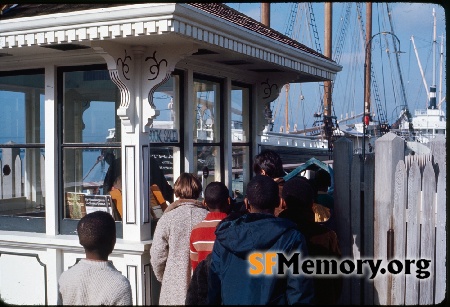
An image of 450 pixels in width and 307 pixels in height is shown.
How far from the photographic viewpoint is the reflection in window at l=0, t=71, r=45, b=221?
619cm

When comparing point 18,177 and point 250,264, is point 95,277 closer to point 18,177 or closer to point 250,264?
point 250,264

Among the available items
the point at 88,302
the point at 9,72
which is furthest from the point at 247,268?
the point at 9,72

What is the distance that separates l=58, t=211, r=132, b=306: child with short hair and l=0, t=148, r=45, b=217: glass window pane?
321 centimetres

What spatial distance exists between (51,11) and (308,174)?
13.0ft

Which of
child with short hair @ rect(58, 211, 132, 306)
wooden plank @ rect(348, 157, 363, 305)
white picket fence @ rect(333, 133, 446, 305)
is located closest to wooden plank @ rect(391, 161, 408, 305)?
white picket fence @ rect(333, 133, 446, 305)

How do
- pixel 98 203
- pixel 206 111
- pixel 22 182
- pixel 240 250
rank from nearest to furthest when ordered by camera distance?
1. pixel 240 250
2. pixel 98 203
3. pixel 22 182
4. pixel 206 111

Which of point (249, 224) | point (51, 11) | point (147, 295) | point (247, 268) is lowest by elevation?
point (147, 295)

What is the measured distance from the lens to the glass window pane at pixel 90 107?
581cm

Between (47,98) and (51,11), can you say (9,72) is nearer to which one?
(47,98)

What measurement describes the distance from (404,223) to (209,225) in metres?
1.50

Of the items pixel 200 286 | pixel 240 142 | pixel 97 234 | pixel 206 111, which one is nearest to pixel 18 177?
pixel 206 111

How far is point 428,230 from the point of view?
14.3ft

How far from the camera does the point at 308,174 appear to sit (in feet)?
25.5

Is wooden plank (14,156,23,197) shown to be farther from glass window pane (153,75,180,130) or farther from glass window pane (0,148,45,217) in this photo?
glass window pane (153,75,180,130)
